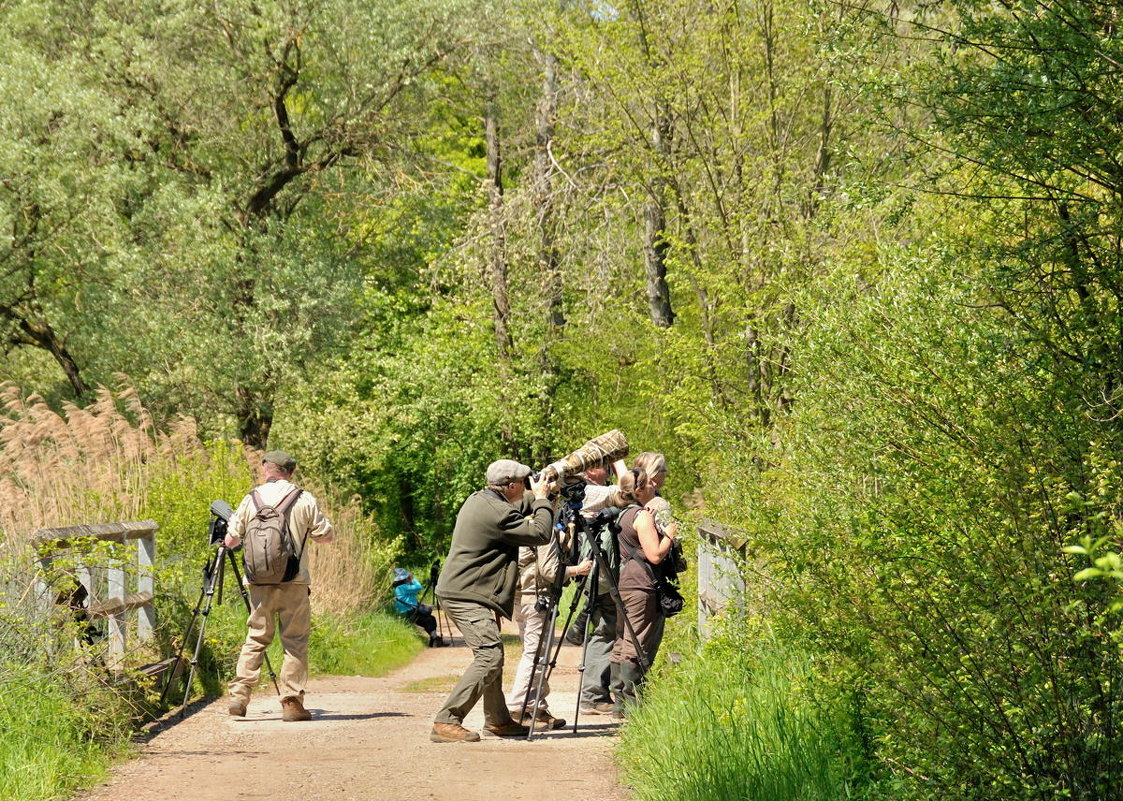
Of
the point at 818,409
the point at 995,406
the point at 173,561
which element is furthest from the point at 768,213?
the point at 995,406

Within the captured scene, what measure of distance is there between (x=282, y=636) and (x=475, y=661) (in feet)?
6.32

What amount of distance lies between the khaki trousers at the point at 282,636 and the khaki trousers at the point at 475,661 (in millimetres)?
1530

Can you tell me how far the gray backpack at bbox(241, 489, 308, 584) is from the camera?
977 cm

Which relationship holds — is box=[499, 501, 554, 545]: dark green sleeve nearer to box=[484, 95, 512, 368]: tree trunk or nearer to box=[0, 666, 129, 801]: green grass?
box=[0, 666, 129, 801]: green grass

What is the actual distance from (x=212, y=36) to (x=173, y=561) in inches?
591

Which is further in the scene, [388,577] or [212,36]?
[212,36]

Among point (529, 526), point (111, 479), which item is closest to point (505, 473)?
point (529, 526)

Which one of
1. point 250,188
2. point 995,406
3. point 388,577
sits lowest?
point 388,577

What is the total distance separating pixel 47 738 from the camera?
7.11m

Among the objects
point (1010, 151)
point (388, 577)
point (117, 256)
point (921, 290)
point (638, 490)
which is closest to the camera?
point (1010, 151)

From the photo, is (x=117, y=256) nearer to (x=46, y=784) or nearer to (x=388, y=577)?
(x=388, y=577)

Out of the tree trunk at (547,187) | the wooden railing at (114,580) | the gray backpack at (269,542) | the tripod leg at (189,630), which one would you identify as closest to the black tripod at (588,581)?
the gray backpack at (269,542)

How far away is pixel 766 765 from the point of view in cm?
609

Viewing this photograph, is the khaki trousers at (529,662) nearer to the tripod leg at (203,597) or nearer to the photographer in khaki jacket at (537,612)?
the photographer in khaki jacket at (537,612)
